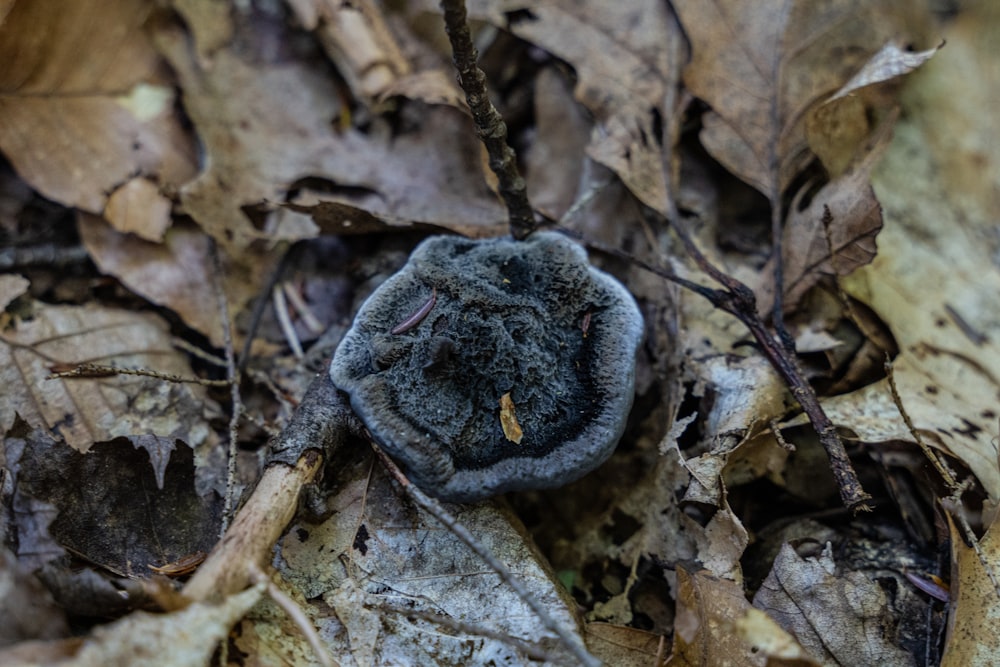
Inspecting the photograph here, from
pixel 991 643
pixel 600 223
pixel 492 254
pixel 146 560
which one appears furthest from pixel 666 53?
pixel 146 560

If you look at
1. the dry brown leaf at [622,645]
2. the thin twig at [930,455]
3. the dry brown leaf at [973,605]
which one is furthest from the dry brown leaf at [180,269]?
the dry brown leaf at [973,605]

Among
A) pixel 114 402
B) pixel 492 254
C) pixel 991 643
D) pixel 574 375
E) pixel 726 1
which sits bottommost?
pixel 991 643

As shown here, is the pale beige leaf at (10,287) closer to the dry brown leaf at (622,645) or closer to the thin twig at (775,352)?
the thin twig at (775,352)

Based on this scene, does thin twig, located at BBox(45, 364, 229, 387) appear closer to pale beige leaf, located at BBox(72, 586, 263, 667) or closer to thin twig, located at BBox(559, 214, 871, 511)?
pale beige leaf, located at BBox(72, 586, 263, 667)

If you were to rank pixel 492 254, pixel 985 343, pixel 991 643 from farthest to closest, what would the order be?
pixel 985 343 → pixel 492 254 → pixel 991 643

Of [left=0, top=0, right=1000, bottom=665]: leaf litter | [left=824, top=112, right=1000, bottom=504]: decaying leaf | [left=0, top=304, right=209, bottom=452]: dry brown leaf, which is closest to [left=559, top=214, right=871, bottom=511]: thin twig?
[left=0, top=0, right=1000, bottom=665]: leaf litter

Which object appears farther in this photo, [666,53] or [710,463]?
[666,53]

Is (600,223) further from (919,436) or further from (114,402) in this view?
(114,402)
